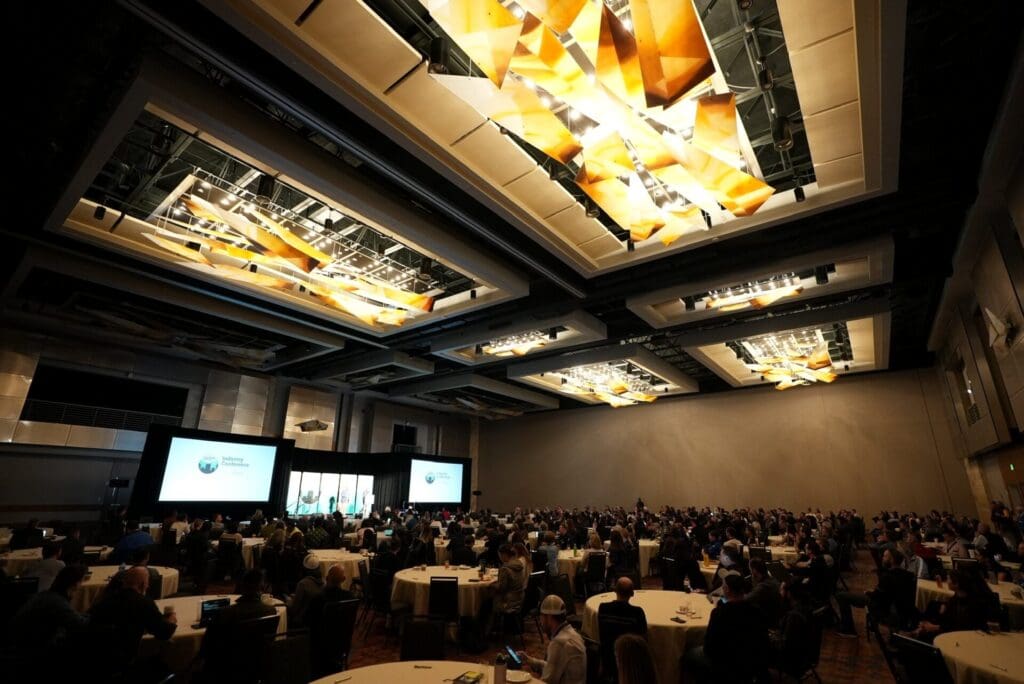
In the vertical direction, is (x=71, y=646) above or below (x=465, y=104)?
below

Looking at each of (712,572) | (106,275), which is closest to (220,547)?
(106,275)

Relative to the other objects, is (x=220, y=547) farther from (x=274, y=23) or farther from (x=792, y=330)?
(x=792, y=330)

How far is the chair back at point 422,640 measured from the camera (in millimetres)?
3428

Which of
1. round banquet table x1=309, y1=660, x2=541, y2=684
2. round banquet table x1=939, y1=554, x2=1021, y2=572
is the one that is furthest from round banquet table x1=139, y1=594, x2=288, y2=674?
round banquet table x1=939, y1=554, x2=1021, y2=572

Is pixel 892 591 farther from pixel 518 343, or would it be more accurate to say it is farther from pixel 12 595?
pixel 12 595

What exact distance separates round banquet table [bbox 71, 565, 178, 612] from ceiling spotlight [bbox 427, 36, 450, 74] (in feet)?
19.4

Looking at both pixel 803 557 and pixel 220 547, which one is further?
pixel 220 547

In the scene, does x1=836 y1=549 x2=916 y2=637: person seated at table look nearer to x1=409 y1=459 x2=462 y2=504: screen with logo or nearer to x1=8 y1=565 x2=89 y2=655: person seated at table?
x1=8 y1=565 x2=89 y2=655: person seated at table

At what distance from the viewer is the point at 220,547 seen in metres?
8.52

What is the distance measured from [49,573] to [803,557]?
998cm

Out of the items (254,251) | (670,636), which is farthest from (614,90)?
(254,251)

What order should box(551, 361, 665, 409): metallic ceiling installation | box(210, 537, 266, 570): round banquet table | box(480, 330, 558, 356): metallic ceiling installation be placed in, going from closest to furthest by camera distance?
box(210, 537, 266, 570): round banquet table, box(480, 330, 558, 356): metallic ceiling installation, box(551, 361, 665, 409): metallic ceiling installation

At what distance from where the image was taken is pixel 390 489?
18859 mm

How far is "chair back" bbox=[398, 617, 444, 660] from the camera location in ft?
11.2
